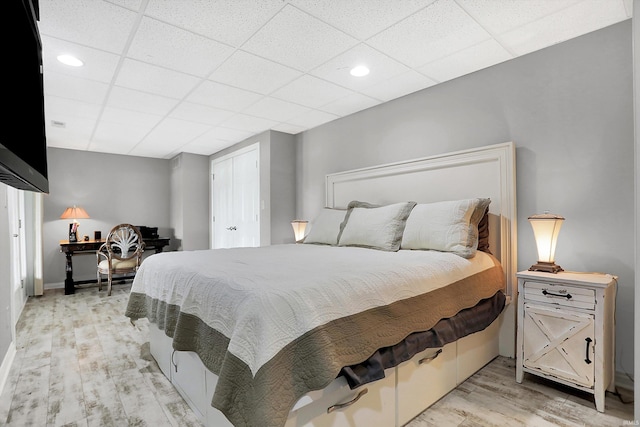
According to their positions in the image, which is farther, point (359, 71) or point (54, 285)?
point (54, 285)

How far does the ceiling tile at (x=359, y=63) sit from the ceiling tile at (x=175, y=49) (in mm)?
801

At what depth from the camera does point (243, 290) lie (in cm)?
132

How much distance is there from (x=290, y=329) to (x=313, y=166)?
11.0 feet

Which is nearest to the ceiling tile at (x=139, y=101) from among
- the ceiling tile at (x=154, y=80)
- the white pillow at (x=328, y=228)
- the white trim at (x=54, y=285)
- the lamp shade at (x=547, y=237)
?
the ceiling tile at (x=154, y=80)

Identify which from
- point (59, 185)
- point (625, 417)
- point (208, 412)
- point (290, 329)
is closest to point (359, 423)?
point (290, 329)

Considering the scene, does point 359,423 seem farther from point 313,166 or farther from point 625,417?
point 313,166

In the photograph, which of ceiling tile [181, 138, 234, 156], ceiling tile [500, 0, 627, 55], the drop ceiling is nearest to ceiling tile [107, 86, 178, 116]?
the drop ceiling

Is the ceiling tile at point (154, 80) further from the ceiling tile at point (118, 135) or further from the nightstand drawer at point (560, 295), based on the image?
the nightstand drawer at point (560, 295)

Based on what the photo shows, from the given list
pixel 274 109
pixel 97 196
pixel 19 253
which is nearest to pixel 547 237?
pixel 274 109

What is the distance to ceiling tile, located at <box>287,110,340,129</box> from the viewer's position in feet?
12.5

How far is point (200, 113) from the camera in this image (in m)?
3.72

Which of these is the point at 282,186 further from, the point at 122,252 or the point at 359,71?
the point at 122,252

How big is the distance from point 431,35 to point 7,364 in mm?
3710

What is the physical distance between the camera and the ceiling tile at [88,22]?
1.85 meters
